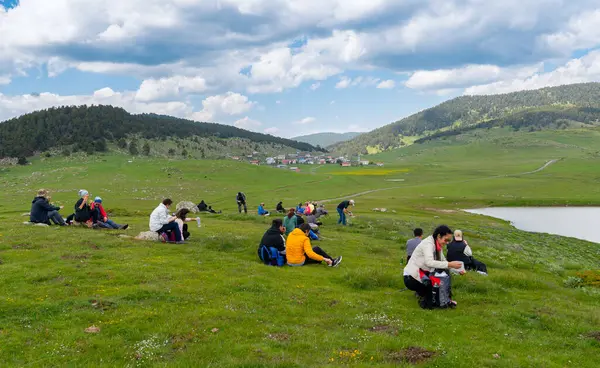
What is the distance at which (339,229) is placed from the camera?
38.4 m

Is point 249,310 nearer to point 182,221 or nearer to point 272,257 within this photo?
point 272,257

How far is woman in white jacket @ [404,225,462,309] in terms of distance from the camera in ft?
45.0

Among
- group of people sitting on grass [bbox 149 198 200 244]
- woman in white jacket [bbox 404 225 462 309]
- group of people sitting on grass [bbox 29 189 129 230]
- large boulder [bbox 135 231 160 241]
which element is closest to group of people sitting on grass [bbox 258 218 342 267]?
woman in white jacket [bbox 404 225 462 309]

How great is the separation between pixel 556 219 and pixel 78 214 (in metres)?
83.0

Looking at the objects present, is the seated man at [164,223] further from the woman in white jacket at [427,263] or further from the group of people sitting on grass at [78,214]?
the woman in white jacket at [427,263]

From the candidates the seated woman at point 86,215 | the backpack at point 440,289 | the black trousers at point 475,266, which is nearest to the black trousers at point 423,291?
the backpack at point 440,289

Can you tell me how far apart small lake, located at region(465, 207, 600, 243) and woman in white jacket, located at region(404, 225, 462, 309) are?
5749 cm

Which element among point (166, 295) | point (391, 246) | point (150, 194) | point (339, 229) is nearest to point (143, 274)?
point (166, 295)

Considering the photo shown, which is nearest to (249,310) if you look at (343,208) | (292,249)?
(292,249)

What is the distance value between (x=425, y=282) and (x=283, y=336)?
18.9 feet

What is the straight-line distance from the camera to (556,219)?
3091 inches

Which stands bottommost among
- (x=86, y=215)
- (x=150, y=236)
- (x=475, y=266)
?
(x=475, y=266)

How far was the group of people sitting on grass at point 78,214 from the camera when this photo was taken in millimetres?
28859

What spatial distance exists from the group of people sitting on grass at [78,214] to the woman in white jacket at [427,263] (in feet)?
76.1
